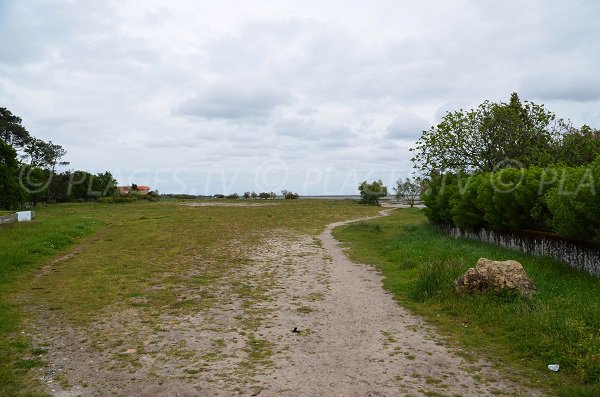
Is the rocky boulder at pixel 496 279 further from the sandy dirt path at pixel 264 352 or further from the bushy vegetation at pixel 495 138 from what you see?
the bushy vegetation at pixel 495 138

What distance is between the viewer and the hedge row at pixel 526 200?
1237cm

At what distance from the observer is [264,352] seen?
7.66 metres

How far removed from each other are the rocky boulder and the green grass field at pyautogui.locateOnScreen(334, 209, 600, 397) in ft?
0.91

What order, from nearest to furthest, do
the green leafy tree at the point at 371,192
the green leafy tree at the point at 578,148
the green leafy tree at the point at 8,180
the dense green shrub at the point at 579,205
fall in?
the dense green shrub at the point at 579,205 → the green leafy tree at the point at 578,148 → the green leafy tree at the point at 8,180 → the green leafy tree at the point at 371,192

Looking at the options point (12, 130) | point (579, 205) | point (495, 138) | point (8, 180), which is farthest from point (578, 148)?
point (12, 130)

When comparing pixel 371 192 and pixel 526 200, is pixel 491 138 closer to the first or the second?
pixel 526 200

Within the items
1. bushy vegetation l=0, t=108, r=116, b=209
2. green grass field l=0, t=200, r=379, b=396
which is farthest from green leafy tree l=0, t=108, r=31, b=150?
green grass field l=0, t=200, r=379, b=396

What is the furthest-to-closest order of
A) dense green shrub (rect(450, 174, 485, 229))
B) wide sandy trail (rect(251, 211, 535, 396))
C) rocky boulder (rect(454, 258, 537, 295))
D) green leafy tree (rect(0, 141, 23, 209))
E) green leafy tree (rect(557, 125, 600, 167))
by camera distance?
green leafy tree (rect(0, 141, 23, 209)) → green leafy tree (rect(557, 125, 600, 167)) → dense green shrub (rect(450, 174, 485, 229)) → rocky boulder (rect(454, 258, 537, 295)) → wide sandy trail (rect(251, 211, 535, 396))

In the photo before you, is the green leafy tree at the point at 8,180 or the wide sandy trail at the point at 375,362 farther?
the green leafy tree at the point at 8,180

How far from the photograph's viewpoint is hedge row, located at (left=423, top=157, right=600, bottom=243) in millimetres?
12367

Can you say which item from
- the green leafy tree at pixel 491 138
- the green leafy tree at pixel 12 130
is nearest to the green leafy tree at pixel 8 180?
the green leafy tree at pixel 12 130

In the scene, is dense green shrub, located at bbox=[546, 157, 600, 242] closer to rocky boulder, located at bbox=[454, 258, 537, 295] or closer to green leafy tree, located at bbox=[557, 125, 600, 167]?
rocky boulder, located at bbox=[454, 258, 537, 295]

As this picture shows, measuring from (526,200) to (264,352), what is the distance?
1331 cm

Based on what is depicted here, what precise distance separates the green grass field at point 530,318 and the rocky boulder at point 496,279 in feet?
0.91
